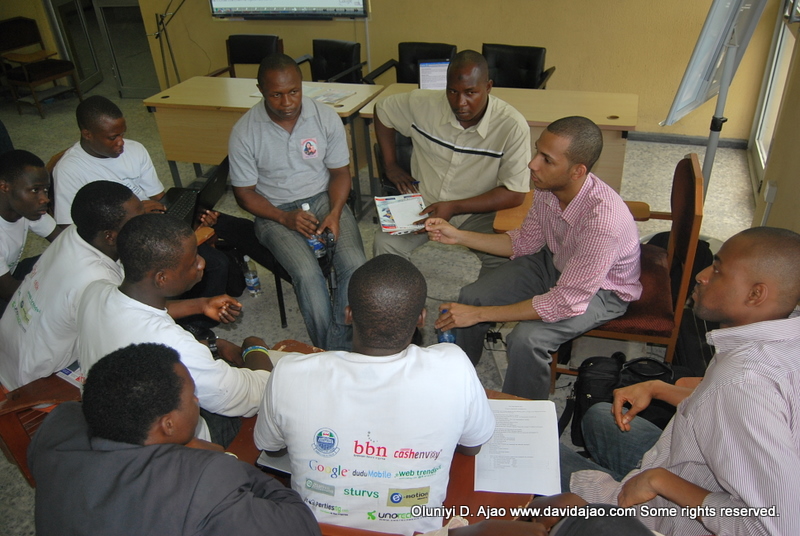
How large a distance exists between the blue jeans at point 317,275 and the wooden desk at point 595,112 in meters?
1.32

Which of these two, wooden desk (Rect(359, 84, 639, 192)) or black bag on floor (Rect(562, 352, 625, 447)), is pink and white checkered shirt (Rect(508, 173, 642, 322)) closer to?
black bag on floor (Rect(562, 352, 625, 447))

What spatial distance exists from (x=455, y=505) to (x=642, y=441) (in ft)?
2.41

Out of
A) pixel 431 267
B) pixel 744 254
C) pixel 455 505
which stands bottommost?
pixel 431 267

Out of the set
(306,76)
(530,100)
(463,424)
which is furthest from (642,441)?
(306,76)

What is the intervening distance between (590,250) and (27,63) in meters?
6.92

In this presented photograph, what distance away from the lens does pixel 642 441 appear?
1.80m

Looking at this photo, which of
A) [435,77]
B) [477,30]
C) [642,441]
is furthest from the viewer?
[477,30]

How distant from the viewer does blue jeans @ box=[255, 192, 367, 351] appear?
2.81 meters

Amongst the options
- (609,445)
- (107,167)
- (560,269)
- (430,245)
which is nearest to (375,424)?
(609,445)

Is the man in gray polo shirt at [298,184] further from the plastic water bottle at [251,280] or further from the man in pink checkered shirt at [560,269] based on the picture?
the man in pink checkered shirt at [560,269]

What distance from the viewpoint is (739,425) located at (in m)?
1.24

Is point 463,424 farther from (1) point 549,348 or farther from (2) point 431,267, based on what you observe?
(2) point 431,267

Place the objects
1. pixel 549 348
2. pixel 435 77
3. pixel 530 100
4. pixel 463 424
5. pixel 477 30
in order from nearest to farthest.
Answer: pixel 463 424 → pixel 549 348 → pixel 435 77 → pixel 530 100 → pixel 477 30

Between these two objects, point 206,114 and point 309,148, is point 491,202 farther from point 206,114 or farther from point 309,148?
point 206,114
